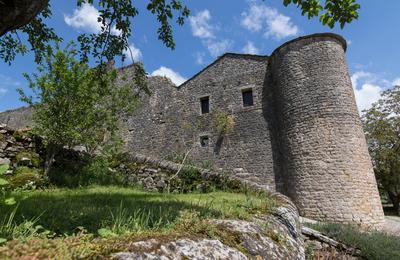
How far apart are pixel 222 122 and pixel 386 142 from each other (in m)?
12.8

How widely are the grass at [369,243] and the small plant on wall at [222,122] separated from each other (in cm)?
892

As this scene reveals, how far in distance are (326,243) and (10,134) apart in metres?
7.61

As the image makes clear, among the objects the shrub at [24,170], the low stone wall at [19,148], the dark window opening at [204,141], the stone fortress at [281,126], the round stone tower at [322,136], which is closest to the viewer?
the shrub at [24,170]

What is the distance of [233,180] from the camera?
7.76 metres

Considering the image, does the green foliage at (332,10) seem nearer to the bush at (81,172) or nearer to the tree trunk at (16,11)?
the tree trunk at (16,11)

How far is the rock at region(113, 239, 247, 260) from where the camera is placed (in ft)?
5.36

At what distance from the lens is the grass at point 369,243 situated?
5.76 metres

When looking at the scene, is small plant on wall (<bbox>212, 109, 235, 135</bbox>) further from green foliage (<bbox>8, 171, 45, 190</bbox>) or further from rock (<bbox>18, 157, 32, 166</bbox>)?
green foliage (<bbox>8, 171, 45, 190</bbox>)

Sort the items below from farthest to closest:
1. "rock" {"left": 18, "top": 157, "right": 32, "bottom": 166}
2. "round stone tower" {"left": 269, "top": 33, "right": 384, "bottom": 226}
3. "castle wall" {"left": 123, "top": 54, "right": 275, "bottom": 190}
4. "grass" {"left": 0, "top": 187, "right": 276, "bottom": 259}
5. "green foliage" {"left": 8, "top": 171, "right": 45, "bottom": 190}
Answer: "castle wall" {"left": 123, "top": 54, "right": 275, "bottom": 190}
"round stone tower" {"left": 269, "top": 33, "right": 384, "bottom": 226}
"rock" {"left": 18, "top": 157, "right": 32, "bottom": 166}
"green foliage" {"left": 8, "top": 171, "right": 45, "bottom": 190}
"grass" {"left": 0, "top": 187, "right": 276, "bottom": 259}

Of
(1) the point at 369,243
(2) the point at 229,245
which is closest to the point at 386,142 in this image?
(1) the point at 369,243

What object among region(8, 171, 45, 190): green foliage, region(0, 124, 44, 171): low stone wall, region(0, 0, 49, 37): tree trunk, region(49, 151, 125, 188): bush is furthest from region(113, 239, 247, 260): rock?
region(0, 124, 44, 171): low stone wall

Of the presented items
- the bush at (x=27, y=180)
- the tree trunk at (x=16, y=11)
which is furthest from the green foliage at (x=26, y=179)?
the tree trunk at (x=16, y=11)

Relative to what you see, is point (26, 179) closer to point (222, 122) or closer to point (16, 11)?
point (16, 11)

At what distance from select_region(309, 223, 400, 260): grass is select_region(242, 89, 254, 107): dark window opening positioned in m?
9.32
